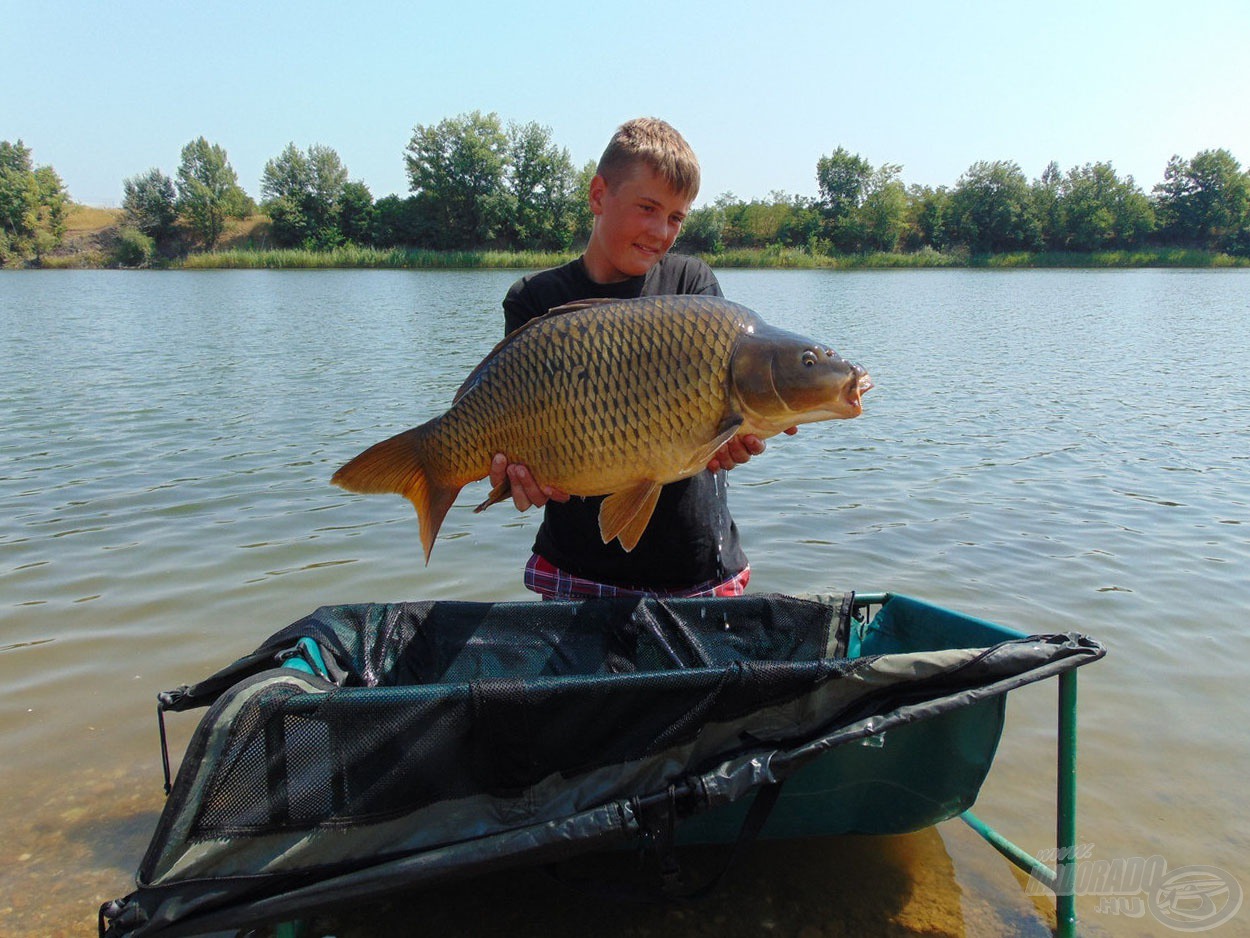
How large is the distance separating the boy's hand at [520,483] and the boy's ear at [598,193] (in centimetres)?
64

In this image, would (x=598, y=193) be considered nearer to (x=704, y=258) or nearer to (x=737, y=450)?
(x=737, y=450)

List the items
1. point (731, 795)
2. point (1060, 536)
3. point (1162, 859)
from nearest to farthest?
point (731, 795), point (1162, 859), point (1060, 536)

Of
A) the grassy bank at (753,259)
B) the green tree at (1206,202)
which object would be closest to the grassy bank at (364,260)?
the grassy bank at (753,259)

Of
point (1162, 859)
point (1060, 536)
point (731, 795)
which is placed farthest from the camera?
point (1060, 536)

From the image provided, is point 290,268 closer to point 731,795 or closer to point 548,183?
point 548,183

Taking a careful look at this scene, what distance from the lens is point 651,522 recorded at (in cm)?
202

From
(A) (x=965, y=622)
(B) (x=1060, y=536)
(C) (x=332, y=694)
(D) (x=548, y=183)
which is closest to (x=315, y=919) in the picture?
(C) (x=332, y=694)

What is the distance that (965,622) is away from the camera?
75.8 inches

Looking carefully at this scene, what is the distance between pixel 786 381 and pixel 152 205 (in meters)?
54.0

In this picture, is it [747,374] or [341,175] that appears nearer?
[747,374]

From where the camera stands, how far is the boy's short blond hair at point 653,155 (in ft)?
6.19

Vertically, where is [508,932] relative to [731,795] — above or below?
below

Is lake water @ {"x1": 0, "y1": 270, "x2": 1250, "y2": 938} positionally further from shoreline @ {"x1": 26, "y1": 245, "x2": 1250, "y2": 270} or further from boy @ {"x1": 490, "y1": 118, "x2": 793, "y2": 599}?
shoreline @ {"x1": 26, "y1": 245, "x2": 1250, "y2": 270}

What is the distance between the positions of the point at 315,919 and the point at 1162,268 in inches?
2042
